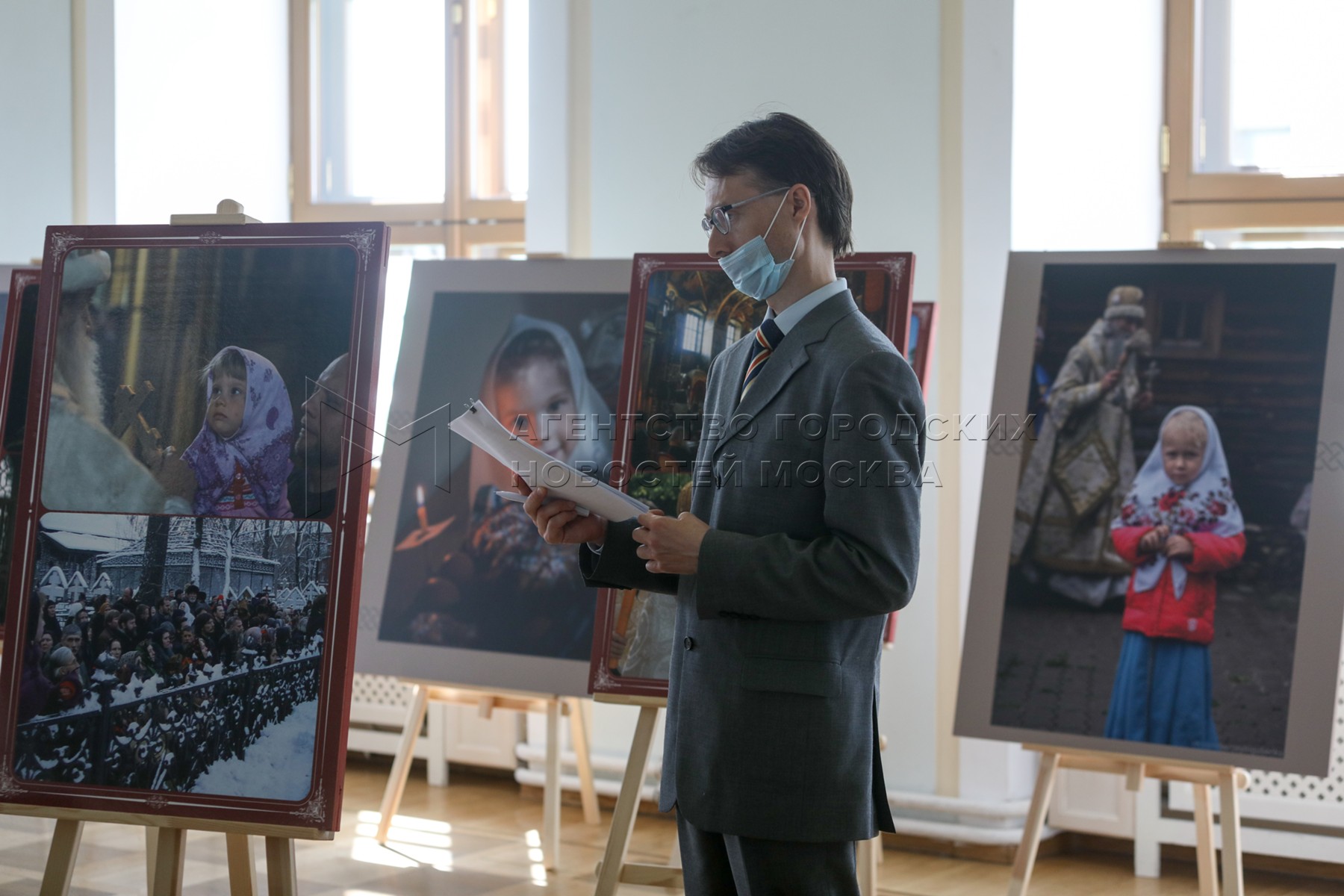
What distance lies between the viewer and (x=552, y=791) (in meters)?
3.63

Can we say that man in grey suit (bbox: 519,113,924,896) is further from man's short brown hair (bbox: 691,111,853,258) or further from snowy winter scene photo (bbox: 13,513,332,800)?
snowy winter scene photo (bbox: 13,513,332,800)

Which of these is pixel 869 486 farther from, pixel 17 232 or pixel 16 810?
pixel 17 232

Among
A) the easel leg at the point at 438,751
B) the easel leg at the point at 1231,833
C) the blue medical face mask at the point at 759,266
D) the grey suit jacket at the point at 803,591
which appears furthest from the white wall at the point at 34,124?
the easel leg at the point at 1231,833

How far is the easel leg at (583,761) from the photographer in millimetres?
3906

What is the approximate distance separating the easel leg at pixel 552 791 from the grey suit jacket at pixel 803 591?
2.02 m

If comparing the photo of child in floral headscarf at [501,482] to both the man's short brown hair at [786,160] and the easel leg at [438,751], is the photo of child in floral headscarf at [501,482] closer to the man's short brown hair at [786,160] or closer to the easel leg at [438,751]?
the easel leg at [438,751]

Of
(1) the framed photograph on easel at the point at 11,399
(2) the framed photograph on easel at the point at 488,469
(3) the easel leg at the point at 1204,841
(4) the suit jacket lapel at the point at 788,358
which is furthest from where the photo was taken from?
(2) the framed photograph on easel at the point at 488,469

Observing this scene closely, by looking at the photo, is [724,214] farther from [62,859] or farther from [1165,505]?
[62,859]

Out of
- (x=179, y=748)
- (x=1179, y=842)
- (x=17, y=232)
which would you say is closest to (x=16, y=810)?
(x=179, y=748)

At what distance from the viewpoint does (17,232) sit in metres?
4.98

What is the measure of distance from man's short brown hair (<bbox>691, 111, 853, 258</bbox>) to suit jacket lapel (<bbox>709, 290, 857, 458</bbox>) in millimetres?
121

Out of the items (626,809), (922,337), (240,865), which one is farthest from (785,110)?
(240,865)

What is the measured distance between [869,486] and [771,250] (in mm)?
367

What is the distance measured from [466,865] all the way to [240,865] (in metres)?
1.54
